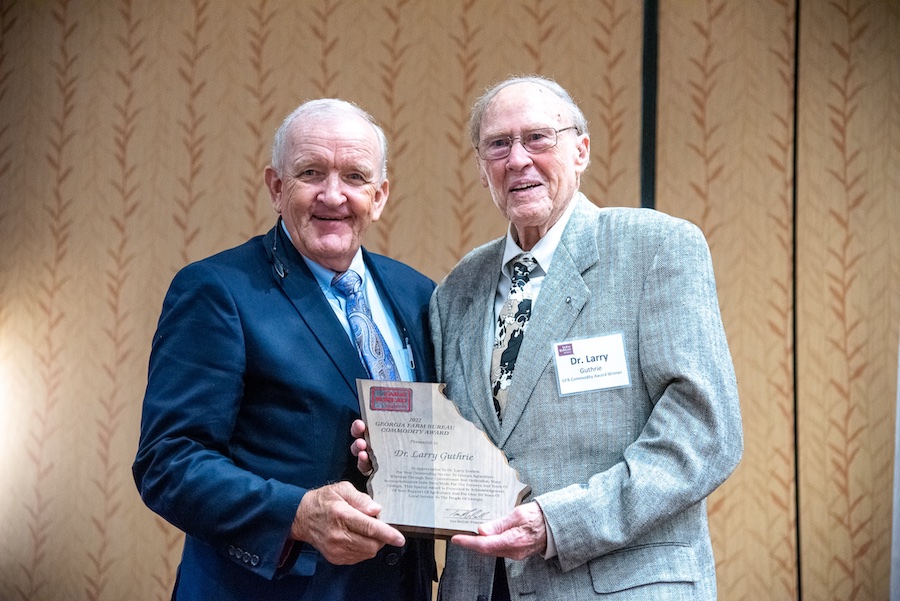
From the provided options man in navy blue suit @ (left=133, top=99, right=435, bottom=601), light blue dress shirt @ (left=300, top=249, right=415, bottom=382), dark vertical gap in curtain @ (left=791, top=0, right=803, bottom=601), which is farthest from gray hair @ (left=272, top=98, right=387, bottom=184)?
dark vertical gap in curtain @ (left=791, top=0, right=803, bottom=601)

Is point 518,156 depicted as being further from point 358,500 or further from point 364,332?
point 358,500

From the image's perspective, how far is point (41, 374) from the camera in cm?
402

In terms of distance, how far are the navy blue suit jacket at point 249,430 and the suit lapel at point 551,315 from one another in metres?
0.34

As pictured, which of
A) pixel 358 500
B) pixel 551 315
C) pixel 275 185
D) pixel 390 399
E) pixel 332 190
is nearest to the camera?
pixel 358 500

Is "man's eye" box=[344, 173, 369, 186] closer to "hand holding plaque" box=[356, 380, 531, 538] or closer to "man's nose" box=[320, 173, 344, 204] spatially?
"man's nose" box=[320, 173, 344, 204]

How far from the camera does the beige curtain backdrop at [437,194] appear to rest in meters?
3.75

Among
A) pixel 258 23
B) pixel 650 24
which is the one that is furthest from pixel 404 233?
pixel 650 24

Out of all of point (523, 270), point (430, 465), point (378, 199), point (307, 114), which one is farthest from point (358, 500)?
point (307, 114)

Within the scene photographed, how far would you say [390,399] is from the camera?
1819 mm

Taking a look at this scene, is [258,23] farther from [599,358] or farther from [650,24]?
[599,358]

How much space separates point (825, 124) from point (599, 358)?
251 centimetres

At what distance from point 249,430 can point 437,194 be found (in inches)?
87.2

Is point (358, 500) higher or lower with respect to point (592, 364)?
lower

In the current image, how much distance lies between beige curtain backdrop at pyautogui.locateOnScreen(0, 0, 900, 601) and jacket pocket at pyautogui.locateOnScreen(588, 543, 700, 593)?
2.08m
